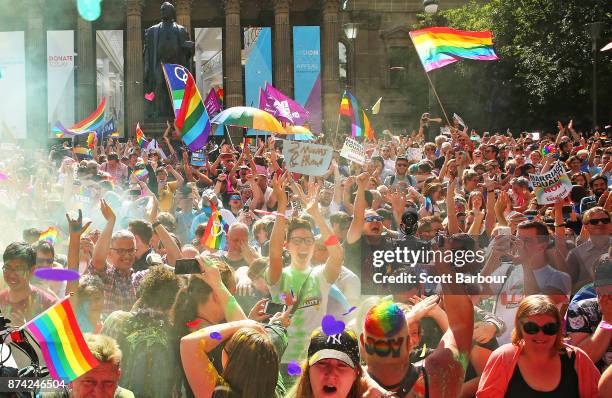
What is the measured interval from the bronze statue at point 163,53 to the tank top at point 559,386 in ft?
39.7

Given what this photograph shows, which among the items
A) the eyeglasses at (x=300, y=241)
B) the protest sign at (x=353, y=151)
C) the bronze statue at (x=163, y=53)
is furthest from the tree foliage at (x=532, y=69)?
the eyeglasses at (x=300, y=241)

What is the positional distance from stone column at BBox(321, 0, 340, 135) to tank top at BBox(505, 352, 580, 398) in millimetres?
43192

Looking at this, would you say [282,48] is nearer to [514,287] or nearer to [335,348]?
[514,287]

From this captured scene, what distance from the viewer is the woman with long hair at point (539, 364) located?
4938 mm

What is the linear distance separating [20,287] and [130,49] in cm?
4408

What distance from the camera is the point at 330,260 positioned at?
658cm

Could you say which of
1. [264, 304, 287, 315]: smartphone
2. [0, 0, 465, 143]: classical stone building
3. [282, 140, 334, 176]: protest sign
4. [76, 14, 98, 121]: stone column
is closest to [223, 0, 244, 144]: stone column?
[0, 0, 465, 143]: classical stone building

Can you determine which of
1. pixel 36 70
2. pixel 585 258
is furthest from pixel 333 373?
pixel 36 70

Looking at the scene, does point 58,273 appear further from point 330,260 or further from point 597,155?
point 597,155

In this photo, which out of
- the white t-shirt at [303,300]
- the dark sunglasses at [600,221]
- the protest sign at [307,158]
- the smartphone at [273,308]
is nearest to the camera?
the smartphone at [273,308]

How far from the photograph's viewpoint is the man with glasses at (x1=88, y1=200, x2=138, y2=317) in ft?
22.5

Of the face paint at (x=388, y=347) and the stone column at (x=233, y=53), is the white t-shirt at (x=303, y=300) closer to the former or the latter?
the face paint at (x=388, y=347)

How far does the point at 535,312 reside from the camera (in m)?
4.94

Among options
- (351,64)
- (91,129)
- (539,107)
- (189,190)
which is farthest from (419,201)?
(351,64)
